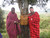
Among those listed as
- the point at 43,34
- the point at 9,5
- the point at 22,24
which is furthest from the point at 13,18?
the point at 43,34

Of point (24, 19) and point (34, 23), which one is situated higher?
point (24, 19)

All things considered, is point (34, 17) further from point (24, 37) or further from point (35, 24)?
point (24, 37)

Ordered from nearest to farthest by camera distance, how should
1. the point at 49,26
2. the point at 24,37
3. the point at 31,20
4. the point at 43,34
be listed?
the point at 31,20 → the point at 24,37 → the point at 43,34 → the point at 49,26

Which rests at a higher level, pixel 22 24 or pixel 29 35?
pixel 22 24

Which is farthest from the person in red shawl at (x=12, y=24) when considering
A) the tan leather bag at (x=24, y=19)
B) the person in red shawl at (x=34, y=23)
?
the person in red shawl at (x=34, y=23)

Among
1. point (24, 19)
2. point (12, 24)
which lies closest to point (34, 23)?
point (24, 19)

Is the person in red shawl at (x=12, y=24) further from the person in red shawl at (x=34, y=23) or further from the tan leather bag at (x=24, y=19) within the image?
the person in red shawl at (x=34, y=23)

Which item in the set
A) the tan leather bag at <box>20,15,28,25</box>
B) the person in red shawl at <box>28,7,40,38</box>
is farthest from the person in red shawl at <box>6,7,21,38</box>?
the person in red shawl at <box>28,7,40,38</box>

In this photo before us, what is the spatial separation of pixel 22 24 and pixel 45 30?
292 cm

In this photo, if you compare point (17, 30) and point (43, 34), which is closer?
point (17, 30)

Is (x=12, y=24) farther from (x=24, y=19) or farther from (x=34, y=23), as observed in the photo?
(x=34, y=23)

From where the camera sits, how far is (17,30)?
5547 mm

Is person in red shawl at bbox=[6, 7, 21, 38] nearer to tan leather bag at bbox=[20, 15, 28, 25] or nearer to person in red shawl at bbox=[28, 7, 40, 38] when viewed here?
tan leather bag at bbox=[20, 15, 28, 25]

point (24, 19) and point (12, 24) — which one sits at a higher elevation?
point (24, 19)
